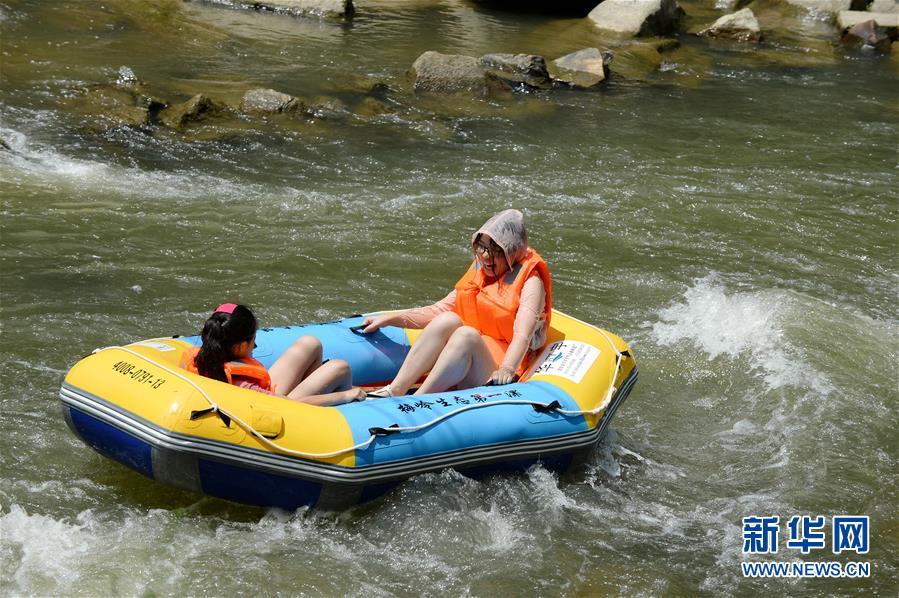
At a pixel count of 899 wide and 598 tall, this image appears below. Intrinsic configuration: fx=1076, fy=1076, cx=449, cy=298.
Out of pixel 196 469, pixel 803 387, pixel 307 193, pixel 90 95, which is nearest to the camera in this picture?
pixel 196 469

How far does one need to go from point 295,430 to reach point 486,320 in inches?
56.3

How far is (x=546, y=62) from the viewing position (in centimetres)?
1402

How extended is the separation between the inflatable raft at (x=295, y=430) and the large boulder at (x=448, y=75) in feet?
24.6

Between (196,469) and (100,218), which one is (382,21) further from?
(196,469)

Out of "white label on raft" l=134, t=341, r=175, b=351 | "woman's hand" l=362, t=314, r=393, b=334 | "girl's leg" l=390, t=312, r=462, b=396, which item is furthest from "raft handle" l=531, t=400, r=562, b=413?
"white label on raft" l=134, t=341, r=175, b=351

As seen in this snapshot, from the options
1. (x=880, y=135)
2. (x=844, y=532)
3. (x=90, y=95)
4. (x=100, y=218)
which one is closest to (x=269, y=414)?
(x=844, y=532)

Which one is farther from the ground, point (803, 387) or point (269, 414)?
point (269, 414)

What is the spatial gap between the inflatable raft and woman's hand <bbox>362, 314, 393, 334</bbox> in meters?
0.61

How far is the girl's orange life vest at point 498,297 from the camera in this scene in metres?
5.54

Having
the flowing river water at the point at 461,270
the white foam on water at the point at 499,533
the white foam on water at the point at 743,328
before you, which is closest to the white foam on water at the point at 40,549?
the flowing river water at the point at 461,270

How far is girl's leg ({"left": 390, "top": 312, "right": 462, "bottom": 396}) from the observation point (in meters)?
5.36

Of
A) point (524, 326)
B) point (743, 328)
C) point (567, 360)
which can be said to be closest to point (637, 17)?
point (743, 328)

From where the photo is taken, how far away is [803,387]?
6.51 m

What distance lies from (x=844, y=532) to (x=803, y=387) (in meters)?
1.47
